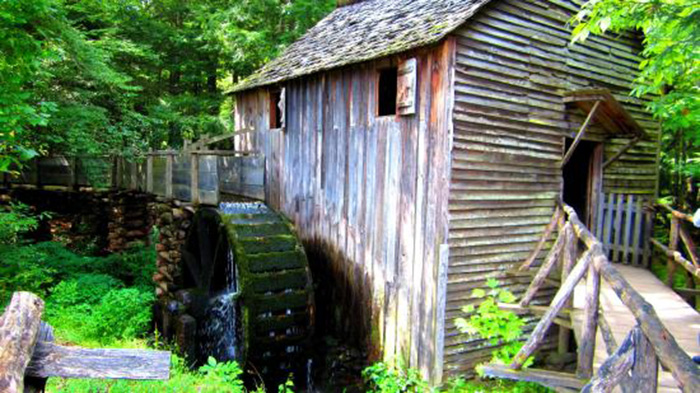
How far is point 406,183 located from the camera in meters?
6.49

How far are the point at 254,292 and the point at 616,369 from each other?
5.71 meters

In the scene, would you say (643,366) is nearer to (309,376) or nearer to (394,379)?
(394,379)

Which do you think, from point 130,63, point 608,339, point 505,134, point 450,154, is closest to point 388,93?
point 505,134

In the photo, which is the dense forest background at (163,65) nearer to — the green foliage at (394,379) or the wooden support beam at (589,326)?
the wooden support beam at (589,326)

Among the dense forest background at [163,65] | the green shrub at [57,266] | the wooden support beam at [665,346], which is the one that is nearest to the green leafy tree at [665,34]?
the dense forest background at [163,65]

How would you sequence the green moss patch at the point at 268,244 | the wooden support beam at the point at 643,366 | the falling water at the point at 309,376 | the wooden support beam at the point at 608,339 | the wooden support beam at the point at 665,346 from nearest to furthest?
the wooden support beam at the point at 665,346, the wooden support beam at the point at 643,366, the wooden support beam at the point at 608,339, the falling water at the point at 309,376, the green moss patch at the point at 268,244

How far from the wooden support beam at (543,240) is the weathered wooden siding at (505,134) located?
155 millimetres

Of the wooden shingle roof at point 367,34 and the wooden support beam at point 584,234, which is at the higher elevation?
the wooden shingle roof at point 367,34

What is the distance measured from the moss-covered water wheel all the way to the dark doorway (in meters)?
5.07

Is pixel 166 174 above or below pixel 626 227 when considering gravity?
above

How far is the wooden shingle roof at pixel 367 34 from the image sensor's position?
238 inches

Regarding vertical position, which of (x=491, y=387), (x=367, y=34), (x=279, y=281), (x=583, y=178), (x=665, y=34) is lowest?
(x=491, y=387)

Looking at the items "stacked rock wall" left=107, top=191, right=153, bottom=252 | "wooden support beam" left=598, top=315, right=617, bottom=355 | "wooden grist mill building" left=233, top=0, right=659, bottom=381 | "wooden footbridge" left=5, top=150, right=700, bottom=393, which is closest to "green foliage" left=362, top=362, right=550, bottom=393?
"wooden grist mill building" left=233, top=0, right=659, bottom=381

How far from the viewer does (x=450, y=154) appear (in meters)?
5.87
